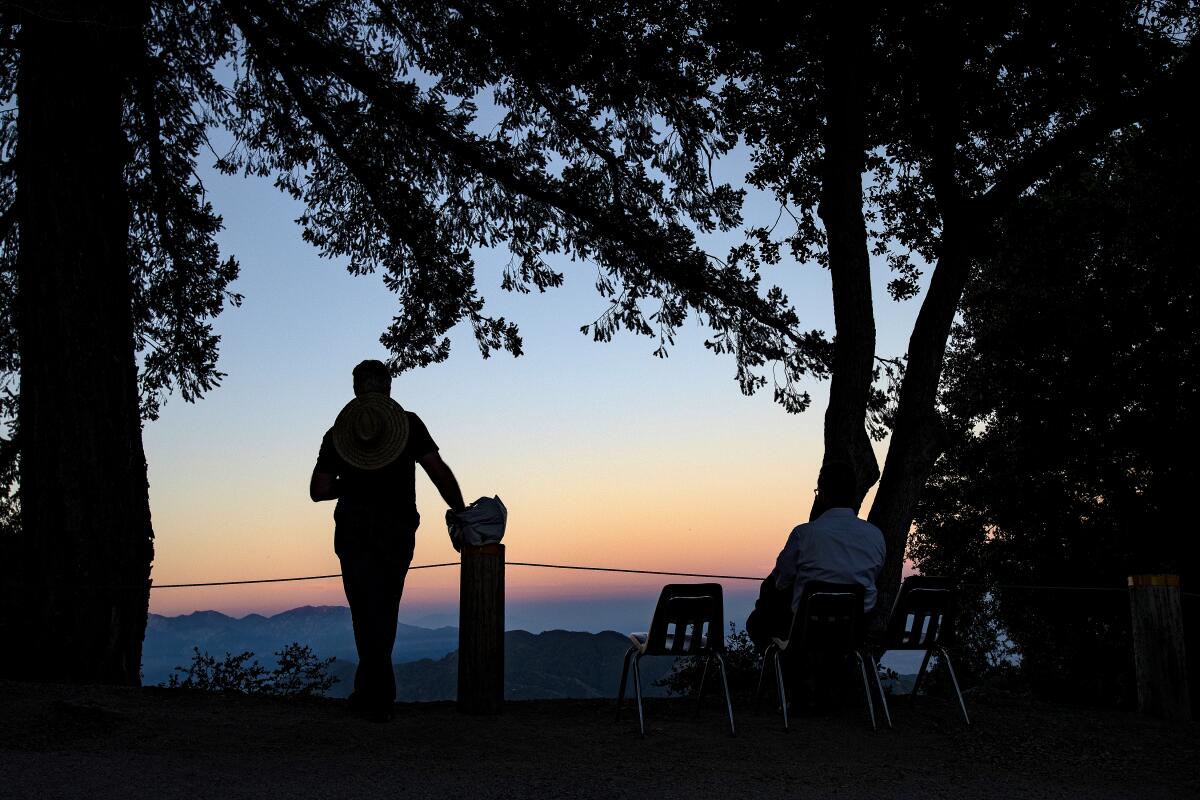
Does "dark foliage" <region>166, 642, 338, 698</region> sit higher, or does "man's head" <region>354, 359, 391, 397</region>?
"man's head" <region>354, 359, 391, 397</region>

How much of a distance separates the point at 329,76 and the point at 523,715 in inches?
323

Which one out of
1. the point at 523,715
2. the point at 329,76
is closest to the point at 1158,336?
the point at 329,76

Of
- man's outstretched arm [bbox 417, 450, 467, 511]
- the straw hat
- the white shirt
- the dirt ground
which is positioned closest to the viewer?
the dirt ground

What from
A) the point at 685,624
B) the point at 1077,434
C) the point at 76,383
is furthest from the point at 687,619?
the point at 1077,434

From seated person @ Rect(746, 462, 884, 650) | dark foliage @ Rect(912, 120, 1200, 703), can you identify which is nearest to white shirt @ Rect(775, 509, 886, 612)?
seated person @ Rect(746, 462, 884, 650)

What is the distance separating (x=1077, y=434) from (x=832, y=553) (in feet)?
53.4

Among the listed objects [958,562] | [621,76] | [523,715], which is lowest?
[523,715]

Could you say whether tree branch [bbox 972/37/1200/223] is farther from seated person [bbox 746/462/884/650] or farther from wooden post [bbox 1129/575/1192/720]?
seated person [bbox 746/462/884/650]

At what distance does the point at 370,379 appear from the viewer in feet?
22.8

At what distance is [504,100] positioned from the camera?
13.0 meters

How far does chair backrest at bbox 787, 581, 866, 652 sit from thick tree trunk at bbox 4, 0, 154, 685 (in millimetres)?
5255

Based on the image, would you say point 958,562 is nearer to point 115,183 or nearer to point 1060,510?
point 1060,510

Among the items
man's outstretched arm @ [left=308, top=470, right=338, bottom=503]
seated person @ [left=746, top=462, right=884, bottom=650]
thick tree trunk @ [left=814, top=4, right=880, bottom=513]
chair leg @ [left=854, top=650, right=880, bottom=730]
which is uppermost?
thick tree trunk @ [left=814, top=4, right=880, bottom=513]

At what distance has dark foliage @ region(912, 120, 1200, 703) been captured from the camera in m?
19.8
